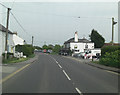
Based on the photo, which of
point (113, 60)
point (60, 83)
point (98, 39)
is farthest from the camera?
point (98, 39)

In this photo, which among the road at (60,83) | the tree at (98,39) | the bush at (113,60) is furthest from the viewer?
the tree at (98,39)

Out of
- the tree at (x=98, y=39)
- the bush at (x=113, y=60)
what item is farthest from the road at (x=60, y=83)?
the tree at (x=98, y=39)

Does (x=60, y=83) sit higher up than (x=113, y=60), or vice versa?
(x=113, y=60)

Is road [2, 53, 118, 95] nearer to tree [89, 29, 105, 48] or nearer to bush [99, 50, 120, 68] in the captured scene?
bush [99, 50, 120, 68]

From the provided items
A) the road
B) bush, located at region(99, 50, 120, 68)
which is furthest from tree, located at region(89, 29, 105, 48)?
A: the road

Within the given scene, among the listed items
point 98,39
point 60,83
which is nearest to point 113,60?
point 60,83

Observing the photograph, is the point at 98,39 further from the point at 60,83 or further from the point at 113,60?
the point at 60,83

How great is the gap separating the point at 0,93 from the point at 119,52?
15.9m

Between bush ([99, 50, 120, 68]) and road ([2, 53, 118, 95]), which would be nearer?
road ([2, 53, 118, 95])

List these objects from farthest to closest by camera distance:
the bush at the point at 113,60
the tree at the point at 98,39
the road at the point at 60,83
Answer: the tree at the point at 98,39
the bush at the point at 113,60
the road at the point at 60,83

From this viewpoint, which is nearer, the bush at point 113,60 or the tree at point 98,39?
the bush at point 113,60

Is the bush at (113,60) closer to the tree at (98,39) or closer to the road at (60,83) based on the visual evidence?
the road at (60,83)

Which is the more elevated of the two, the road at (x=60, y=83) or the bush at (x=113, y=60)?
the bush at (x=113, y=60)

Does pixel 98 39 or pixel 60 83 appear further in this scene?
pixel 98 39
